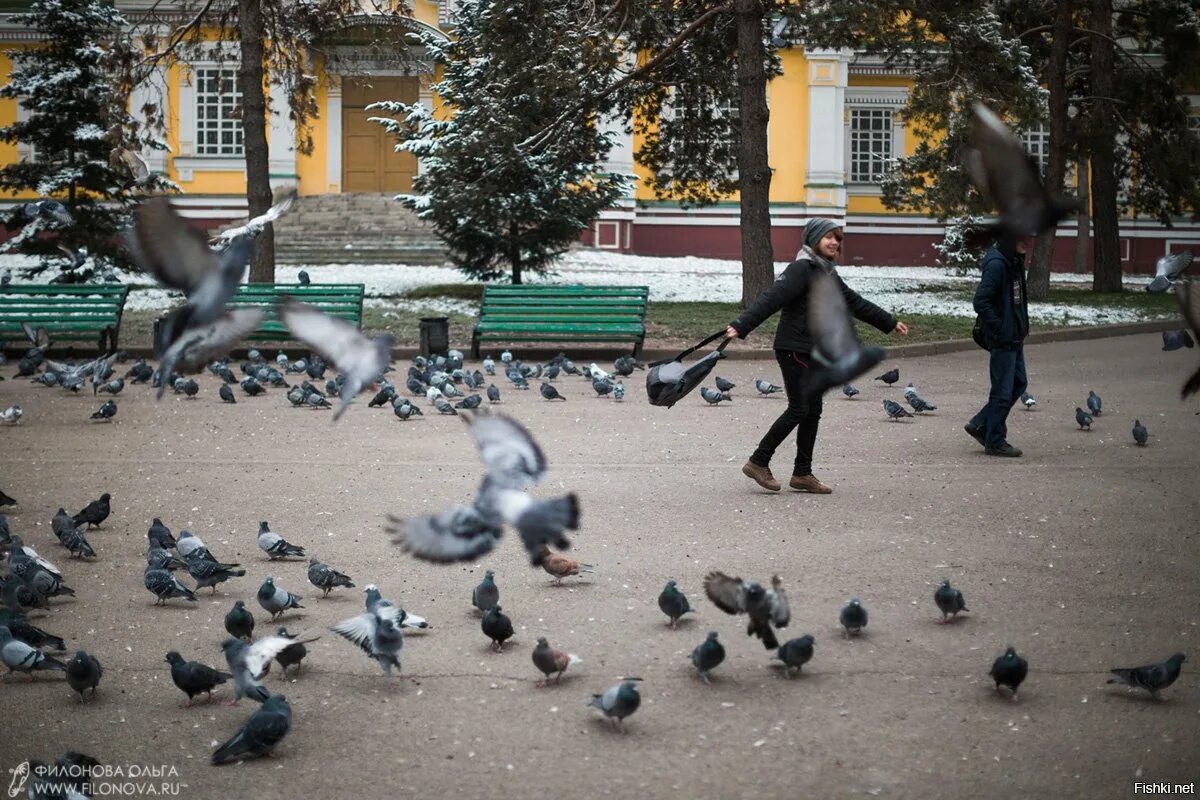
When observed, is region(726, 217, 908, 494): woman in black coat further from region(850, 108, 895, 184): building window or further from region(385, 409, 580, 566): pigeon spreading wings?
region(850, 108, 895, 184): building window

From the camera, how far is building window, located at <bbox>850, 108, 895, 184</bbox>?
44.8 meters

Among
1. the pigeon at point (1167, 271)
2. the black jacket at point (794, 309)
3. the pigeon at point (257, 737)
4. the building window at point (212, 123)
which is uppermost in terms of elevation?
the building window at point (212, 123)

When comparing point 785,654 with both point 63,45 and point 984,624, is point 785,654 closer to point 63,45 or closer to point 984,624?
point 984,624

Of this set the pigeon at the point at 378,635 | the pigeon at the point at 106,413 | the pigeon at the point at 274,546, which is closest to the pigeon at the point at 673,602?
the pigeon at the point at 378,635

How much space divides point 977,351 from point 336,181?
24.2 meters

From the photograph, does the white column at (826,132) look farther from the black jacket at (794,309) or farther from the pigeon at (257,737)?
the pigeon at (257,737)

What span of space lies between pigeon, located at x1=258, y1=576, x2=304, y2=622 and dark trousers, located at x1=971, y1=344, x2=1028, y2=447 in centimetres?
681

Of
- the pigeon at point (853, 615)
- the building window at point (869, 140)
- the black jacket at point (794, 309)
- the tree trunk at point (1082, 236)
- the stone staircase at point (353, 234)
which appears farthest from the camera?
the building window at point (869, 140)

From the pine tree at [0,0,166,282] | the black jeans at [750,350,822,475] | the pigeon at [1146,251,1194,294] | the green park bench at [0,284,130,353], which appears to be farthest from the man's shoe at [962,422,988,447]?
the pine tree at [0,0,166,282]

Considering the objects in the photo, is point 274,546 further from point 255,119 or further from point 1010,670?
point 255,119

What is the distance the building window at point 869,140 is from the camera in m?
44.8

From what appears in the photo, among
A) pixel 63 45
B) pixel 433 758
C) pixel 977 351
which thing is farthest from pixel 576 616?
pixel 63 45

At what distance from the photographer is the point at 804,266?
1015 cm

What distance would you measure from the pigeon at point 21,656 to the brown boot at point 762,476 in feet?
18.2
